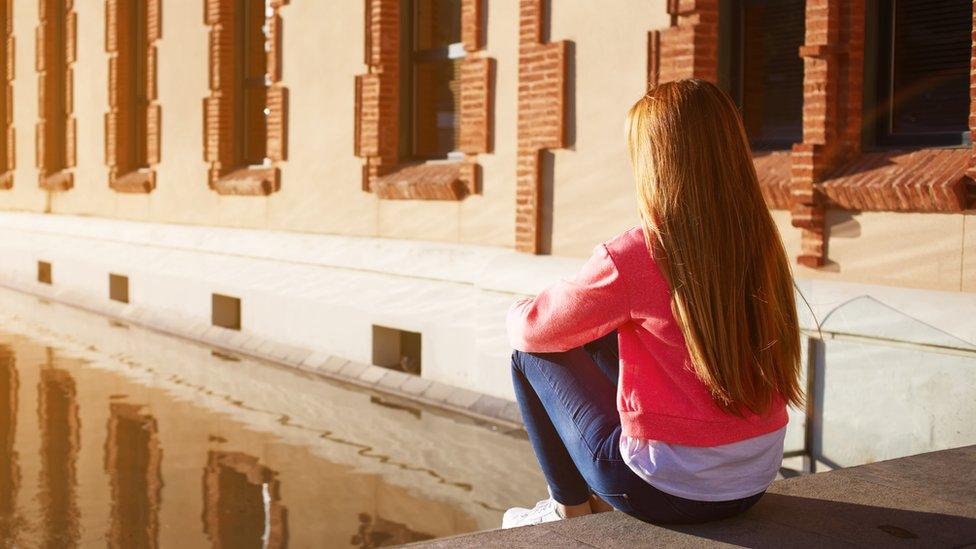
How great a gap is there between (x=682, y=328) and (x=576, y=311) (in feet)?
0.98

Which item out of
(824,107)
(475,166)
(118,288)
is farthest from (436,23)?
(118,288)

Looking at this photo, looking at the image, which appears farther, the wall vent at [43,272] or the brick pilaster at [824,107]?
the wall vent at [43,272]

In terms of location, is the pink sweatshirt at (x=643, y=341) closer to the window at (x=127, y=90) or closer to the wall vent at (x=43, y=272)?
the window at (x=127, y=90)

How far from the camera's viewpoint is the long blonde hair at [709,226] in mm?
3197

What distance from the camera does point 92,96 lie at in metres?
17.9

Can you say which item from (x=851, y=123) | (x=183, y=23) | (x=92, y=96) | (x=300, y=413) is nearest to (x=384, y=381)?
(x=300, y=413)

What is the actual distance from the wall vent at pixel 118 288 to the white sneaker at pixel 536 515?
1316cm

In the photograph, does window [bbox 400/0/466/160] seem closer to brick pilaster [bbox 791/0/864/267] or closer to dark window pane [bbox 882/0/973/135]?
brick pilaster [bbox 791/0/864/267]

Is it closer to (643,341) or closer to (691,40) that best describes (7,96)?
(691,40)

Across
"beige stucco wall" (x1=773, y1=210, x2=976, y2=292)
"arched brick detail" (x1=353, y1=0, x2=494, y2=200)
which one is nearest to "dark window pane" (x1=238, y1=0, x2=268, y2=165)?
"arched brick detail" (x1=353, y1=0, x2=494, y2=200)

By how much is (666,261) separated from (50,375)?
864 centimetres

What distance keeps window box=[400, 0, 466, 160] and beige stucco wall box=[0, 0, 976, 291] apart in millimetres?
492

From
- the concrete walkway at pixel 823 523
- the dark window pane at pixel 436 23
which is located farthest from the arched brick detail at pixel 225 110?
the concrete walkway at pixel 823 523

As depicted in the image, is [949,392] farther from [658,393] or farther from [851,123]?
[658,393]
